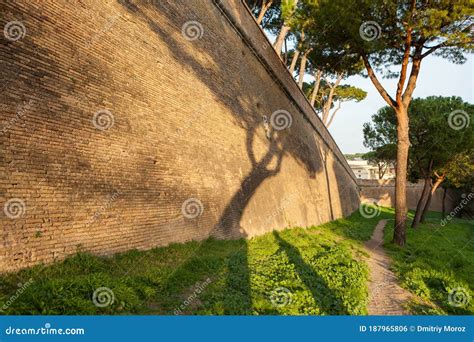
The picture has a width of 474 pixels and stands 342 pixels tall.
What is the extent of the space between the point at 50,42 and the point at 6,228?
2.99 metres

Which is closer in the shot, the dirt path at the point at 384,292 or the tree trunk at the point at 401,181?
the dirt path at the point at 384,292

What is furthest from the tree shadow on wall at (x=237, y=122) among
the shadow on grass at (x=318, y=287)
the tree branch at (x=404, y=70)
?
the tree branch at (x=404, y=70)

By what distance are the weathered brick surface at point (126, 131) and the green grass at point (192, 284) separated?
0.35 metres

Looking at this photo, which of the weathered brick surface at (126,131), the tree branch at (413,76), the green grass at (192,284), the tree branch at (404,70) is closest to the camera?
the green grass at (192,284)

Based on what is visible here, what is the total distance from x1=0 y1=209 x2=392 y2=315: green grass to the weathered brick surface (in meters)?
0.35

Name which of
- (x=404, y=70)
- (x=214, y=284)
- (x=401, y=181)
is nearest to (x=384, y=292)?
(x=214, y=284)

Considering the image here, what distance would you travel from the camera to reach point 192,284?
5.16m

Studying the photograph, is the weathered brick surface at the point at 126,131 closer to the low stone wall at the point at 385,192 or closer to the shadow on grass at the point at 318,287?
the shadow on grass at the point at 318,287

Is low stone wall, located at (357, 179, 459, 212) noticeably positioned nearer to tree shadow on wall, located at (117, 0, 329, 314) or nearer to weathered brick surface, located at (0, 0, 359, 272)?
tree shadow on wall, located at (117, 0, 329, 314)

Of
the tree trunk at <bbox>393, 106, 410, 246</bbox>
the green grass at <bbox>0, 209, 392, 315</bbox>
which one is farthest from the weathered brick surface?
the tree trunk at <bbox>393, 106, 410, 246</bbox>

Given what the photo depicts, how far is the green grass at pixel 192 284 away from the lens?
12.3 ft

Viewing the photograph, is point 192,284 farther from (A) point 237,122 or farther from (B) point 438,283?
(A) point 237,122

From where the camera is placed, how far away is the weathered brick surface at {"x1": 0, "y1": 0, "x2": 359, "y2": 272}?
453 centimetres

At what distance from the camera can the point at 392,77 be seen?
11.7 m
